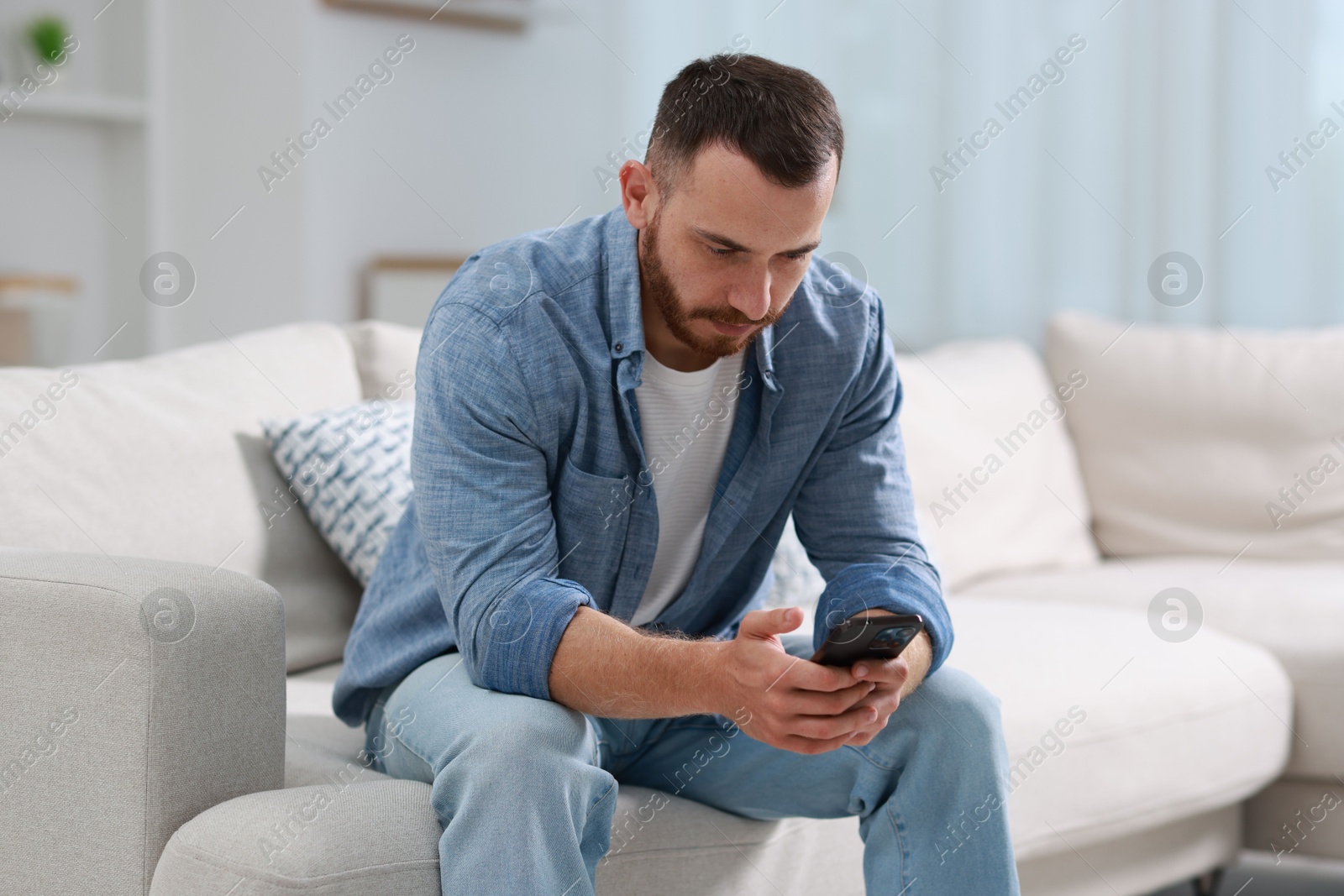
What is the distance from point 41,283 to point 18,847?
1.78 meters

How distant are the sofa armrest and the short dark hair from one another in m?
0.55

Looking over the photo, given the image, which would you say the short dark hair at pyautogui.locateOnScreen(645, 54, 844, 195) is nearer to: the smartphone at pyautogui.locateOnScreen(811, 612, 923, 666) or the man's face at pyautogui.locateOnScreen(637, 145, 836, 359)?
the man's face at pyautogui.locateOnScreen(637, 145, 836, 359)

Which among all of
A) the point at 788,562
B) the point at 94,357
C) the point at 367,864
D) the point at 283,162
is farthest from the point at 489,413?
the point at 94,357

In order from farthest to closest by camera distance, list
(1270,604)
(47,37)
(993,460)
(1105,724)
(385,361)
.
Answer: (47,37) → (993,460) → (1270,604) → (385,361) → (1105,724)

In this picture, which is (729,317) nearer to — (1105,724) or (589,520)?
(589,520)

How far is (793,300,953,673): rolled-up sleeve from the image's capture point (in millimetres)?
1370

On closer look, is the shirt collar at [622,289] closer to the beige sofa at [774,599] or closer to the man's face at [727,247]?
the man's face at [727,247]

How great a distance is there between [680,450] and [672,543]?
10 cm

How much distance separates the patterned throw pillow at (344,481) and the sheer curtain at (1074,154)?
1581 millimetres

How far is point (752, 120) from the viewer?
1189mm

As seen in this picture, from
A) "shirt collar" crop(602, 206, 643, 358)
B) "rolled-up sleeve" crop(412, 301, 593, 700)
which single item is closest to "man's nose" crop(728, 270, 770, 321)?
"shirt collar" crop(602, 206, 643, 358)

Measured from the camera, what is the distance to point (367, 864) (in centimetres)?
105

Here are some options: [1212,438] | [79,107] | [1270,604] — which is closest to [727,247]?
[1270,604]

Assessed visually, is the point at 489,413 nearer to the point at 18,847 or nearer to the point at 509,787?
the point at 509,787
